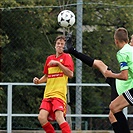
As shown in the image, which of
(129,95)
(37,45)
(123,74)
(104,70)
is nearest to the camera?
(123,74)

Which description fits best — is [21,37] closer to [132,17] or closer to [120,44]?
[132,17]

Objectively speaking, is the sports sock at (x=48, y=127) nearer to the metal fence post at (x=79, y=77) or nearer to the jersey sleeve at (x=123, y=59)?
the jersey sleeve at (x=123, y=59)

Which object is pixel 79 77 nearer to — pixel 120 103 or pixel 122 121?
pixel 122 121

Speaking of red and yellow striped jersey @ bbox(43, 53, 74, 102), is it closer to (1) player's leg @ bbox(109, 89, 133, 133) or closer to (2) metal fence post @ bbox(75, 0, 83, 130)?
(1) player's leg @ bbox(109, 89, 133, 133)

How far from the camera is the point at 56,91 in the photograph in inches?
402

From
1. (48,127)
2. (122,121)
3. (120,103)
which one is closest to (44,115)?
(48,127)

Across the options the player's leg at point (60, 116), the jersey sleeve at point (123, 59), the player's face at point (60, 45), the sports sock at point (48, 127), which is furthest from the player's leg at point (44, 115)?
the jersey sleeve at point (123, 59)

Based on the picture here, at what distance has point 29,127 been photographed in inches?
662

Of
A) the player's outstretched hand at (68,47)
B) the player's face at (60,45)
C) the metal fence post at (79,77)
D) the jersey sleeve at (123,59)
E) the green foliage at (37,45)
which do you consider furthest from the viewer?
the green foliage at (37,45)

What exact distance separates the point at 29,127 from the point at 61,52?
6754 mm

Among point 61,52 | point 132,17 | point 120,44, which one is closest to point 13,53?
point 132,17

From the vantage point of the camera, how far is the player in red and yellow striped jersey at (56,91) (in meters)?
10.1

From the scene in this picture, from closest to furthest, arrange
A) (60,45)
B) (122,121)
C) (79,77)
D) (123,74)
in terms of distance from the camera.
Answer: (123,74) < (122,121) < (60,45) < (79,77)

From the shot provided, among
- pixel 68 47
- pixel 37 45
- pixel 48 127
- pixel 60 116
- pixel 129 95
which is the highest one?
pixel 37 45
